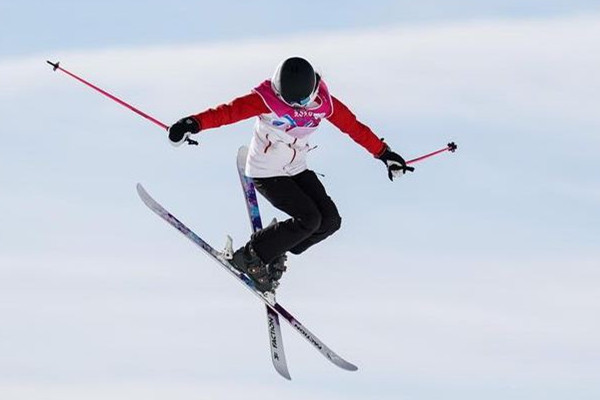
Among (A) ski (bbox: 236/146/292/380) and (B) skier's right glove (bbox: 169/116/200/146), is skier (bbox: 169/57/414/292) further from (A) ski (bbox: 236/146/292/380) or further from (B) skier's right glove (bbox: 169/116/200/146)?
(A) ski (bbox: 236/146/292/380)

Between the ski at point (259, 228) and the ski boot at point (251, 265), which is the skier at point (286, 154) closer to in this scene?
the ski boot at point (251, 265)

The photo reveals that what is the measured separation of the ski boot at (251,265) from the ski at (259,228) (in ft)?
1.98

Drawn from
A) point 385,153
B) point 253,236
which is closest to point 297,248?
point 253,236

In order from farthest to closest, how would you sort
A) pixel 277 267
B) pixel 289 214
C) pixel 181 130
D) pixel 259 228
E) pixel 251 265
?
pixel 259 228
pixel 277 267
pixel 251 265
pixel 289 214
pixel 181 130

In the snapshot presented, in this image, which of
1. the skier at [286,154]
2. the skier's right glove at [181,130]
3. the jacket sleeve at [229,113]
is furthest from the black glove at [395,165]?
the skier's right glove at [181,130]

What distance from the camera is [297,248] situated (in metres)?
10.8

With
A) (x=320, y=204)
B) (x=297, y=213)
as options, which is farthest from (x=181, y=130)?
(x=320, y=204)

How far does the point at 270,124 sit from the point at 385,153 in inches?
51.9

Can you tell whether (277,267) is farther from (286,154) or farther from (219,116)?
(219,116)

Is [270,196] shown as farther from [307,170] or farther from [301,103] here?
[301,103]

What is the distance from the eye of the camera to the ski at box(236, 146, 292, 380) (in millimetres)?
11547

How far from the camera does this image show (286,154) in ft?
33.9

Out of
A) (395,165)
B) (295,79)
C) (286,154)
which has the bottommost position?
(295,79)

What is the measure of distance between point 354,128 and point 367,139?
0.21 m
